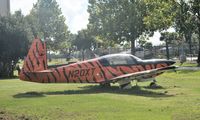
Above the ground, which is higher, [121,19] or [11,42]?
[121,19]

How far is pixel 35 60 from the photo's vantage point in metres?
25.1

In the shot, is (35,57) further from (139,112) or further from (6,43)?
(6,43)

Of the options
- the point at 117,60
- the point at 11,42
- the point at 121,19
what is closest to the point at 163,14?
the point at 121,19

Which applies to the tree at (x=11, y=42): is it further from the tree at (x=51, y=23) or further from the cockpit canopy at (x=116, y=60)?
the tree at (x=51, y=23)

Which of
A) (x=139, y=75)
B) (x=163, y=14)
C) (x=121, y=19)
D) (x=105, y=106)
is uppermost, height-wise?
(x=121, y=19)

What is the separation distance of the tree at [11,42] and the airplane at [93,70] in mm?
19673

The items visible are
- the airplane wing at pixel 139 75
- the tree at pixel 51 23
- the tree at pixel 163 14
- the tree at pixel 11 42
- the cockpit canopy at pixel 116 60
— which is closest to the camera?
the airplane wing at pixel 139 75

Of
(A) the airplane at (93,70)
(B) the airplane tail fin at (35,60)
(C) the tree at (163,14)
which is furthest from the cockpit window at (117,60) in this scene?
(C) the tree at (163,14)

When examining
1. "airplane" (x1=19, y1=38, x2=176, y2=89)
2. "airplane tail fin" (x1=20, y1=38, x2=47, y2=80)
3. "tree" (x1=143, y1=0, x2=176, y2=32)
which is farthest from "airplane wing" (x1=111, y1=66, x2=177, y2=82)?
"tree" (x1=143, y1=0, x2=176, y2=32)

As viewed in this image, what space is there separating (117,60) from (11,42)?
21418 millimetres

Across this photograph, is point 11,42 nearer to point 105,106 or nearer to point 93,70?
point 93,70

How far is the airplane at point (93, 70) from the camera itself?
2447cm

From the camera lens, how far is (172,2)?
52.9m

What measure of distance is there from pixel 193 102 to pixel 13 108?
7.10 metres
